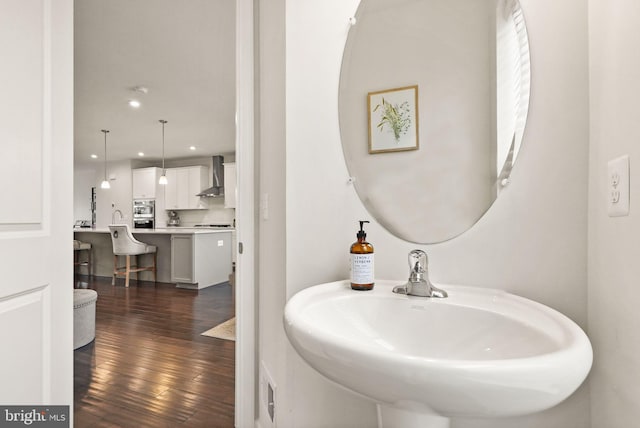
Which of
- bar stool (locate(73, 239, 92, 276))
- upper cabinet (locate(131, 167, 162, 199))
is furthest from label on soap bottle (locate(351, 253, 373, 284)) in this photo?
upper cabinet (locate(131, 167, 162, 199))

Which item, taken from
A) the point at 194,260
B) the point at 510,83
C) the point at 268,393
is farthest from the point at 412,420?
the point at 194,260

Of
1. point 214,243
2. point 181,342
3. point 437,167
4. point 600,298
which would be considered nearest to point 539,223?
point 600,298

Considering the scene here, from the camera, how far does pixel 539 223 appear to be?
2.94ft

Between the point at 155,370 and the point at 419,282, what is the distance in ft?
6.87

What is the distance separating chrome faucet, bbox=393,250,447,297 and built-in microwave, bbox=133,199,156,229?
7888 millimetres

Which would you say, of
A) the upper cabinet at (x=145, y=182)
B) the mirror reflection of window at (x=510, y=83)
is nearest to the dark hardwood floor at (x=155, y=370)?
the mirror reflection of window at (x=510, y=83)

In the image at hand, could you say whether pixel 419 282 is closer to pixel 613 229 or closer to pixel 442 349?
pixel 442 349

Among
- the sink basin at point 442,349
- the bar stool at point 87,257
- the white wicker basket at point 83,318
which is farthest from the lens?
the bar stool at point 87,257

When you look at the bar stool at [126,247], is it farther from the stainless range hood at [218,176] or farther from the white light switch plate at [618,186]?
the white light switch plate at [618,186]

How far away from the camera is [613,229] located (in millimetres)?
709
